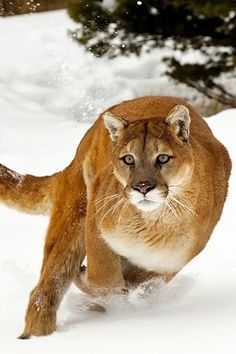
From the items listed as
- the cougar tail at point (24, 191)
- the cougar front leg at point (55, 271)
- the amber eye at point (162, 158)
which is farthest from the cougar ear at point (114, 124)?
the cougar tail at point (24, 191)

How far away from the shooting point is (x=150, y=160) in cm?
495

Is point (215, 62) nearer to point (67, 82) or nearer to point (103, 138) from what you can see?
point (67, 82)

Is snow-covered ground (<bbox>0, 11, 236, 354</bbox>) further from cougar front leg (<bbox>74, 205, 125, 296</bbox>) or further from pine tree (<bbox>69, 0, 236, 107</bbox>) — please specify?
pine tree (<bbox>69, 0, 236, 107</bbox>)

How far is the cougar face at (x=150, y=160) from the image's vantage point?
4902mm

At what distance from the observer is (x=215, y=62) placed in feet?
39.2

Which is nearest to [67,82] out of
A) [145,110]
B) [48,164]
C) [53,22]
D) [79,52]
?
[79,52]

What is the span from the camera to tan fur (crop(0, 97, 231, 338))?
505 cm

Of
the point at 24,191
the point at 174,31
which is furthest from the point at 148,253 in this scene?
the point at 174,31

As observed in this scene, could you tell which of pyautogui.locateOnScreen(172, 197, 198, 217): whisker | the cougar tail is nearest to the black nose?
pyautogui.locateOnScreen(172, 197, 198, 217): whisker

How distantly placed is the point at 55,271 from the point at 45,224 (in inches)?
96.4

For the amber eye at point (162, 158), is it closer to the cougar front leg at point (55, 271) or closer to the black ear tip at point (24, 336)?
the cougar front leg at point (55, 271)

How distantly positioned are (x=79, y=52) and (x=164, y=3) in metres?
2.46

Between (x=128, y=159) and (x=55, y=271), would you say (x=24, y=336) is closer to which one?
(x=55, y=271)

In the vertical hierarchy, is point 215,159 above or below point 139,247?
above
